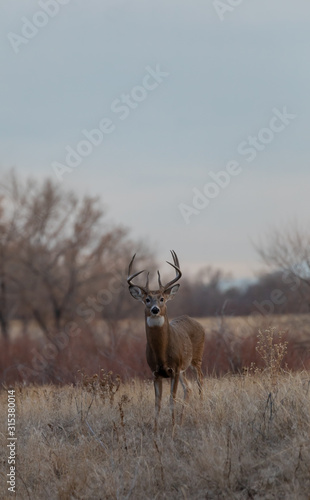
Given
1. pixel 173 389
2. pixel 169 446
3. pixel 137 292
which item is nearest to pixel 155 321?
pixel 137 292

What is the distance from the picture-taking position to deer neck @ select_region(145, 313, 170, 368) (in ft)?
31.1

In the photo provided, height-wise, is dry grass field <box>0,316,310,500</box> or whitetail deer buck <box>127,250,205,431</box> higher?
whitetail deer buck <box>127,250,205,431</box>

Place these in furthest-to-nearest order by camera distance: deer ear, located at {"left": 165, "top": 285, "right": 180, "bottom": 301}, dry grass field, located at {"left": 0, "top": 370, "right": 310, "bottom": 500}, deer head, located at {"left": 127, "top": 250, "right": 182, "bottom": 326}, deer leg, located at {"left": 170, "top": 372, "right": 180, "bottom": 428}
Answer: deer ear, located at {"left": 165, "top": 285, "right": 180, "bottom": 301}, deer head, located at {"left": 127, "top": 250, "right": 182, "bottom": 326}, deer leg, located at {"left": 170, "top": 372, "right": 180, "bottom": 428}, dry grass field, located at {"left": 0, "top": 370, "right": 310, "bottom": 500}

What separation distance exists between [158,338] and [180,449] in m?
1.66

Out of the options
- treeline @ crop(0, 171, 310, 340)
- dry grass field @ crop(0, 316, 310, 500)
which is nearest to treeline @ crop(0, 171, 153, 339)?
treeline @ crop(0, 171, 310, 340)

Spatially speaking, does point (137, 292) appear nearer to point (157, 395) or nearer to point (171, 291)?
point (171, 291)

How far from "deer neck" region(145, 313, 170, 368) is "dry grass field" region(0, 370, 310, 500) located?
0.70m

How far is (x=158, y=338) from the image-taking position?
949 centimetres

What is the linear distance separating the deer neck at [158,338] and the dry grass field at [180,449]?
27.4 inches

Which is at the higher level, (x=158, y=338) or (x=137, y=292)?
(x=137, y=292)

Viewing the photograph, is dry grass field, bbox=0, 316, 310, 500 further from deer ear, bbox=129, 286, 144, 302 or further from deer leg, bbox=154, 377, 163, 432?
deer ear, bbox=129, 286, 144, 302

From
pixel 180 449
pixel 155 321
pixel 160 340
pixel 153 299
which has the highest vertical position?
pixel 153 299

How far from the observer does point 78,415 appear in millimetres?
10133

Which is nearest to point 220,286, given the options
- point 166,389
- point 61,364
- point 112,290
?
point 112,290
